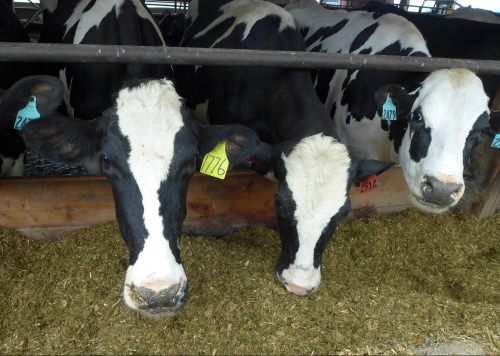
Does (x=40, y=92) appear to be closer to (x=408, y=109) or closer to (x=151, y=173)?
(x=151, y=173)

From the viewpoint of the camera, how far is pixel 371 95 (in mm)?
3812

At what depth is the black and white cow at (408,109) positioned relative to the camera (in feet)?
9.46

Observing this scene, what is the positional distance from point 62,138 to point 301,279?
165 centimetres

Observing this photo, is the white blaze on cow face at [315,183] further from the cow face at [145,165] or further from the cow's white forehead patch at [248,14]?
the cow's white forehead patch at [248,14]

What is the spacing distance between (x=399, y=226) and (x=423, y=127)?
4.01ft

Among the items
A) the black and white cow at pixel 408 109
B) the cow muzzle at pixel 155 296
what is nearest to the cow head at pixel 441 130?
the black and white cow at pixel 408 109

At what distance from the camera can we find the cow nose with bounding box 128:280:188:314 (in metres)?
2.03

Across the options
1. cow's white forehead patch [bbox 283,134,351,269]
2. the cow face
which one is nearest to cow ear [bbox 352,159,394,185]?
cow's white forehead patch [bbox 283,134,351,269]

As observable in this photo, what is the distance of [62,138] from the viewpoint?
2324 mm

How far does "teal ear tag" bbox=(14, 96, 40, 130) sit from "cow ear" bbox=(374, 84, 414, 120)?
2239 mm

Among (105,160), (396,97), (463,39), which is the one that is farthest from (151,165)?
(463,39)

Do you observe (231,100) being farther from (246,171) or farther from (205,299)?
(205,299)

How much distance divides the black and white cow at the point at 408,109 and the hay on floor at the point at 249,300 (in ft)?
2.31

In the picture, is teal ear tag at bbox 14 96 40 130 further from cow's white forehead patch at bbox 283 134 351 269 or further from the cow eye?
cow's white forehead patch at bbox 283 134 351 269
